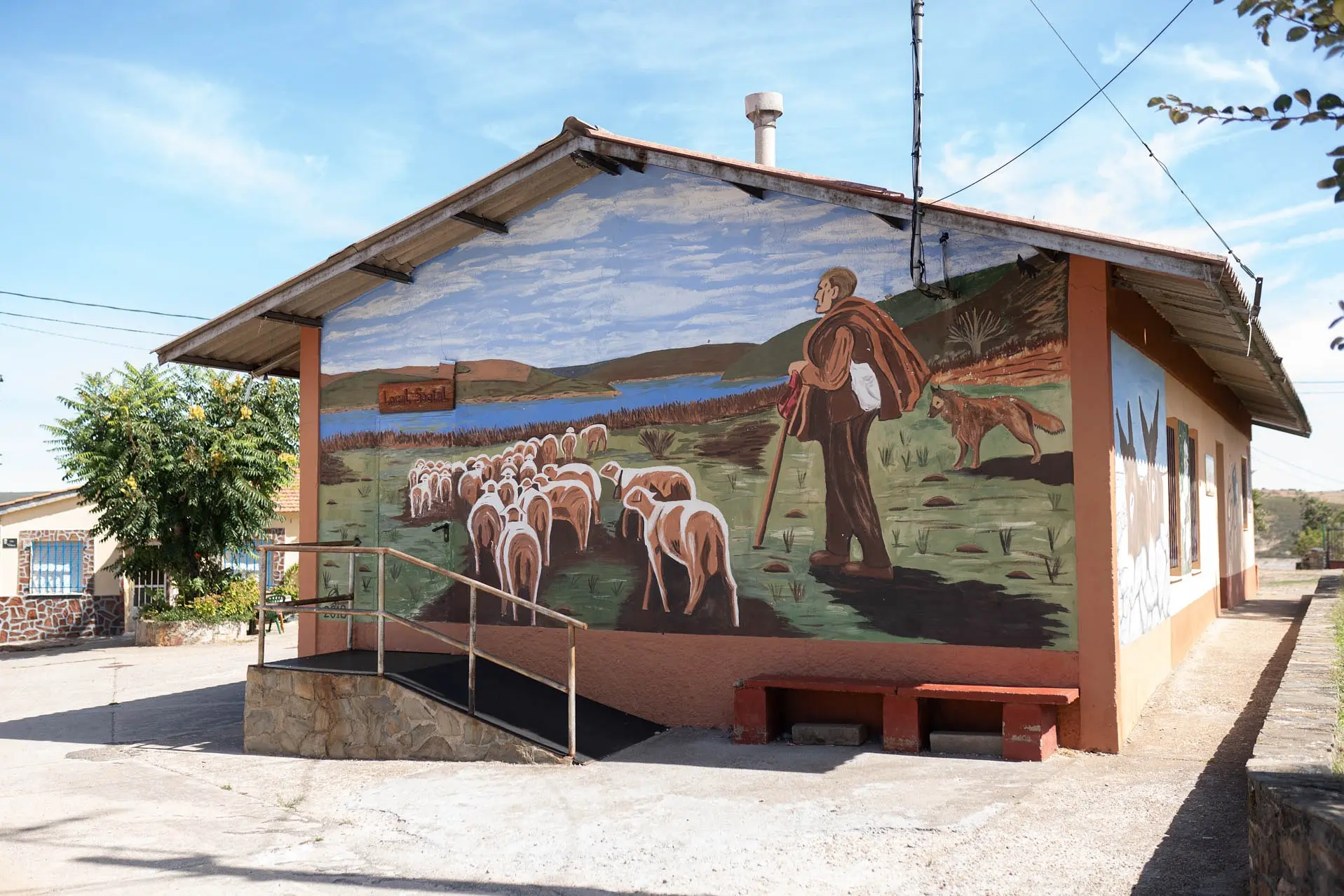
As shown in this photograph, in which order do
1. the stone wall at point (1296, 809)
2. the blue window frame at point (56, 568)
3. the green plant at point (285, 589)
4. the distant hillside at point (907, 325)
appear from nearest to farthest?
the stone wall at point (1296, 809) → the distant hillside at point (907, 325) → the blue window frame at point (56, 568) → the green plant at point (285, 589)

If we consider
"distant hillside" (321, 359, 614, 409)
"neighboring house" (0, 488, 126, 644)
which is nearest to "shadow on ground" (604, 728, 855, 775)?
"distant hillside" (321, 359, 614, 409)

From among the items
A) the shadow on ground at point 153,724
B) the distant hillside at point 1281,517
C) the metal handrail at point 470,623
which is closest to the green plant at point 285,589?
the shadow on ground at point 153,724

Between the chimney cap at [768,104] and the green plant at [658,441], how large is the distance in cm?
361

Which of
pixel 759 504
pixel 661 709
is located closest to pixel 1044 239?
pixel 759 504

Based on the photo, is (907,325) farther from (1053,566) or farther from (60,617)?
(60,617)

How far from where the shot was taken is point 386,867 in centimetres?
570

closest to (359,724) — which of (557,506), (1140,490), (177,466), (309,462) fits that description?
(557,506)

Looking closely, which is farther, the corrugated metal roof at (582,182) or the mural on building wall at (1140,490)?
the mural on building wall at (1140,490)

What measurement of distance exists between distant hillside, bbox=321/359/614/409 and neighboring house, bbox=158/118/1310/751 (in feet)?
0.10

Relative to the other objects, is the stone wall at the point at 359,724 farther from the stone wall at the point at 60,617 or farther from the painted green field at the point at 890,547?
the stone wall at the point at 60,617

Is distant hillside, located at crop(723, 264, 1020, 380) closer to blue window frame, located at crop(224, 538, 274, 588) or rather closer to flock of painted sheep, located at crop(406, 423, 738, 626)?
flock of painted sheep, located at crop(406, 423, 738, 626)

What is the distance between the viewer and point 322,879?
550 centimetres

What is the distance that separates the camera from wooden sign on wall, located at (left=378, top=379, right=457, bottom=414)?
10562 mm

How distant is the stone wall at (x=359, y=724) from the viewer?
26.9ft
